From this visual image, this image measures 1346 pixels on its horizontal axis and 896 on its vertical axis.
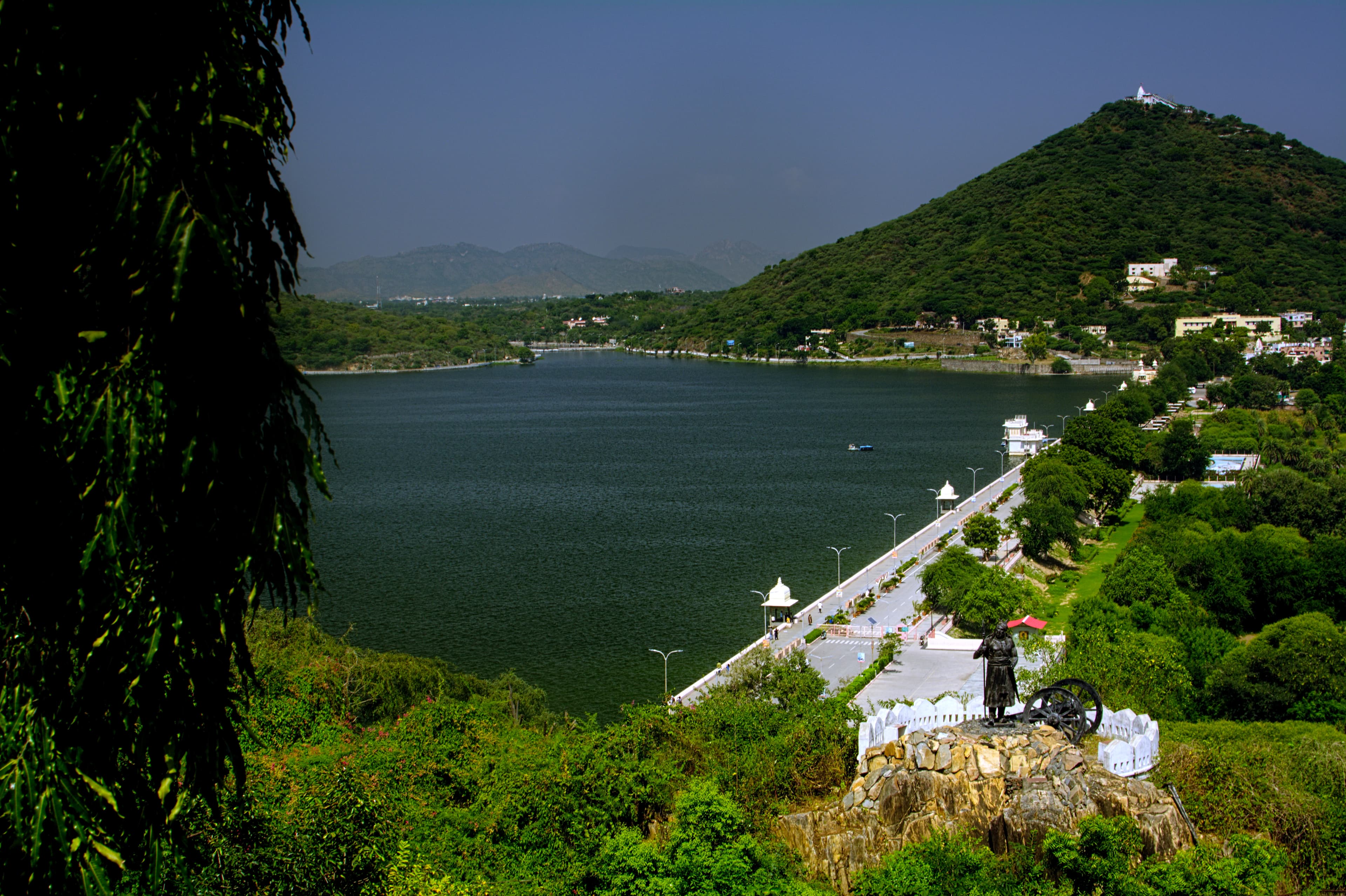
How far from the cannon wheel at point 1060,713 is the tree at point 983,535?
54.0 ft

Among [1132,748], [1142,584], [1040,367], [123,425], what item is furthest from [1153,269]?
[123,425]

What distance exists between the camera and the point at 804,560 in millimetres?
28125

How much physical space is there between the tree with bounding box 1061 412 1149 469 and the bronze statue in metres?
28.8

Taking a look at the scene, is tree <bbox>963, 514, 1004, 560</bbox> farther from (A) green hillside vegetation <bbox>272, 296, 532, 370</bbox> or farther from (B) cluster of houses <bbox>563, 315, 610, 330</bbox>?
(B) cluster of houses <bbox>563, 315, 610, 330</bbox>

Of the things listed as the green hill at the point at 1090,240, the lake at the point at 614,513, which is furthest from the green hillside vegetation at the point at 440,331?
the lake at the point at 614,513

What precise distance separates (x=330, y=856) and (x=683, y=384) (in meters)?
81.9

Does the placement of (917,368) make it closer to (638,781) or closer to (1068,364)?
(1068,364)

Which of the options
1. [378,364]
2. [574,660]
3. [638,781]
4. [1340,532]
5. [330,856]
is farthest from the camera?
[378,364]

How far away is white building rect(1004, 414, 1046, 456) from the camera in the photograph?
153ft

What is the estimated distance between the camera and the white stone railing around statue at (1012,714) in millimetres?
9805

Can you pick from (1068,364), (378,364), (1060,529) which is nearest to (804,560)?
(1060,529)

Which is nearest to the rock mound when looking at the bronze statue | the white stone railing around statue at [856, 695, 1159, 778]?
the white stone railing around statue at [856, 695, 1159, 778]

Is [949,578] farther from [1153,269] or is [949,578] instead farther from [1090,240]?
[1090,240]

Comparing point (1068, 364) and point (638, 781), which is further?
point (1068, 364)
